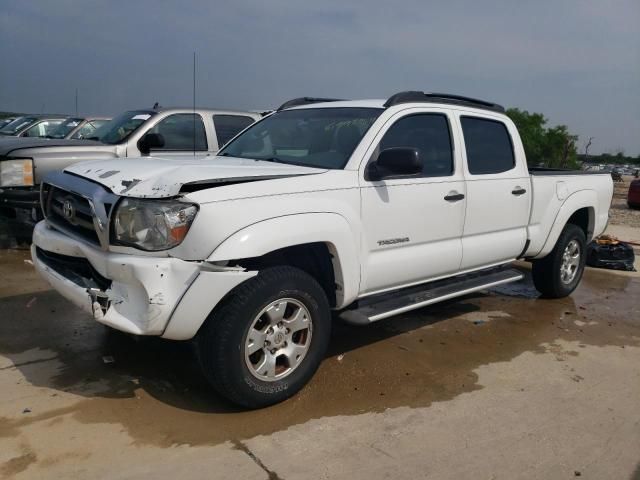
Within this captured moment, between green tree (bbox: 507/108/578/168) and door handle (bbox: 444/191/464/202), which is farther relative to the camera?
green tree (bbox: 507/108/578/168)

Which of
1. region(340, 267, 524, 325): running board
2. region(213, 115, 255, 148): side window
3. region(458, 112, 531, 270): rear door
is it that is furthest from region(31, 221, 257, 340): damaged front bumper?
region(213, 115, 255, 148): side window

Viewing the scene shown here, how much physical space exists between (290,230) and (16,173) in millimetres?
4823

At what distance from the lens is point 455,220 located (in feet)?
15.1

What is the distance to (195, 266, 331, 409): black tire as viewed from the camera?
3221 millimetres

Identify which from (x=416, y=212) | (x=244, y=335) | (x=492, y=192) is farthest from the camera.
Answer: (x=492, y=192)

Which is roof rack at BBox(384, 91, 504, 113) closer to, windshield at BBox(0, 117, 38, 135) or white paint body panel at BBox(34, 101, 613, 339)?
white paint body panel at BBox(34, 101, 613, 339)

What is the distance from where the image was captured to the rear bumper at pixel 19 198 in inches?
265

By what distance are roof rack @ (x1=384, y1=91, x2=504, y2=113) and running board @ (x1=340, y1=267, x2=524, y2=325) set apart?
4.65 ft

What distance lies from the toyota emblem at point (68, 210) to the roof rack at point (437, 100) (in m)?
2.28

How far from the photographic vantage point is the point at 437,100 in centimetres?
477

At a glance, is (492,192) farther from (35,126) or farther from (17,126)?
(17,126)

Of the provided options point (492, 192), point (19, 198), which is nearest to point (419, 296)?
point (492, 192)

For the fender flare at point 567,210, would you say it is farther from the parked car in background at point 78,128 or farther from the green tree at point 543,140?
the green tree at point 543,140

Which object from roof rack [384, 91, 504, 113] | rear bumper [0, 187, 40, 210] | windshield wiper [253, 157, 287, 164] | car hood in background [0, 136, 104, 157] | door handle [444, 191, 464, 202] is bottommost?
rear bumper [0, 187, 40, 210]
